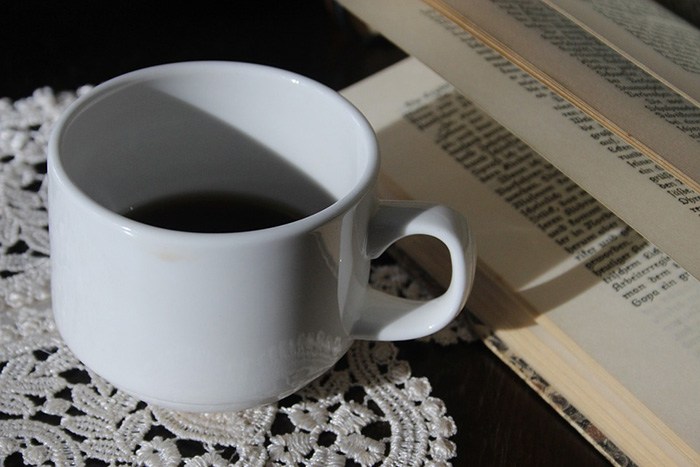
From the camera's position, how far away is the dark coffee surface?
0.45 meters

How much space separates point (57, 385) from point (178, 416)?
2.4 inches

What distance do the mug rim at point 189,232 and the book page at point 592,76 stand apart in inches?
3.7

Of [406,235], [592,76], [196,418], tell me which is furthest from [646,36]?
[196,418]

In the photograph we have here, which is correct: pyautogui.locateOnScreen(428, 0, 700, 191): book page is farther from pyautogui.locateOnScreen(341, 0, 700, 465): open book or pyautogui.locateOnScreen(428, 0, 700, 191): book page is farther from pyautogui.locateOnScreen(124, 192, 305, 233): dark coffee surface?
pyautogui.locateOnScreen(124, 192, 305, 233): dark coffee surface

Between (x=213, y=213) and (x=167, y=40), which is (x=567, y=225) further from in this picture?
(x=167, y=40)

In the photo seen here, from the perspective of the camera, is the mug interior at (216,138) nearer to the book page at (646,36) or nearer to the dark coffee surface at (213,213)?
the dark coffee surface at (213,213)

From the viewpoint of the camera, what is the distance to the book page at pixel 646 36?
0.42 metres

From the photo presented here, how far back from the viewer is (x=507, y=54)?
44 centimetres

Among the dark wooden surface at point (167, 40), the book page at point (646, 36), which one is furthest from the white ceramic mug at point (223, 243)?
the dark wooden surface at point (167, 40)

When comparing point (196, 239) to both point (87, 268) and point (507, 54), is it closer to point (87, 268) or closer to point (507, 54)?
point (87, 268)

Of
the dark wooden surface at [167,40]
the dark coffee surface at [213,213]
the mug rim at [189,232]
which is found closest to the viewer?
the mug rim at [189,232]

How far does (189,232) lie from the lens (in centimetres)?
36

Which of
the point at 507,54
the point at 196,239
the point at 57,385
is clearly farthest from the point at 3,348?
the point at 507,54

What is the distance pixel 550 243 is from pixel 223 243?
24 cm
